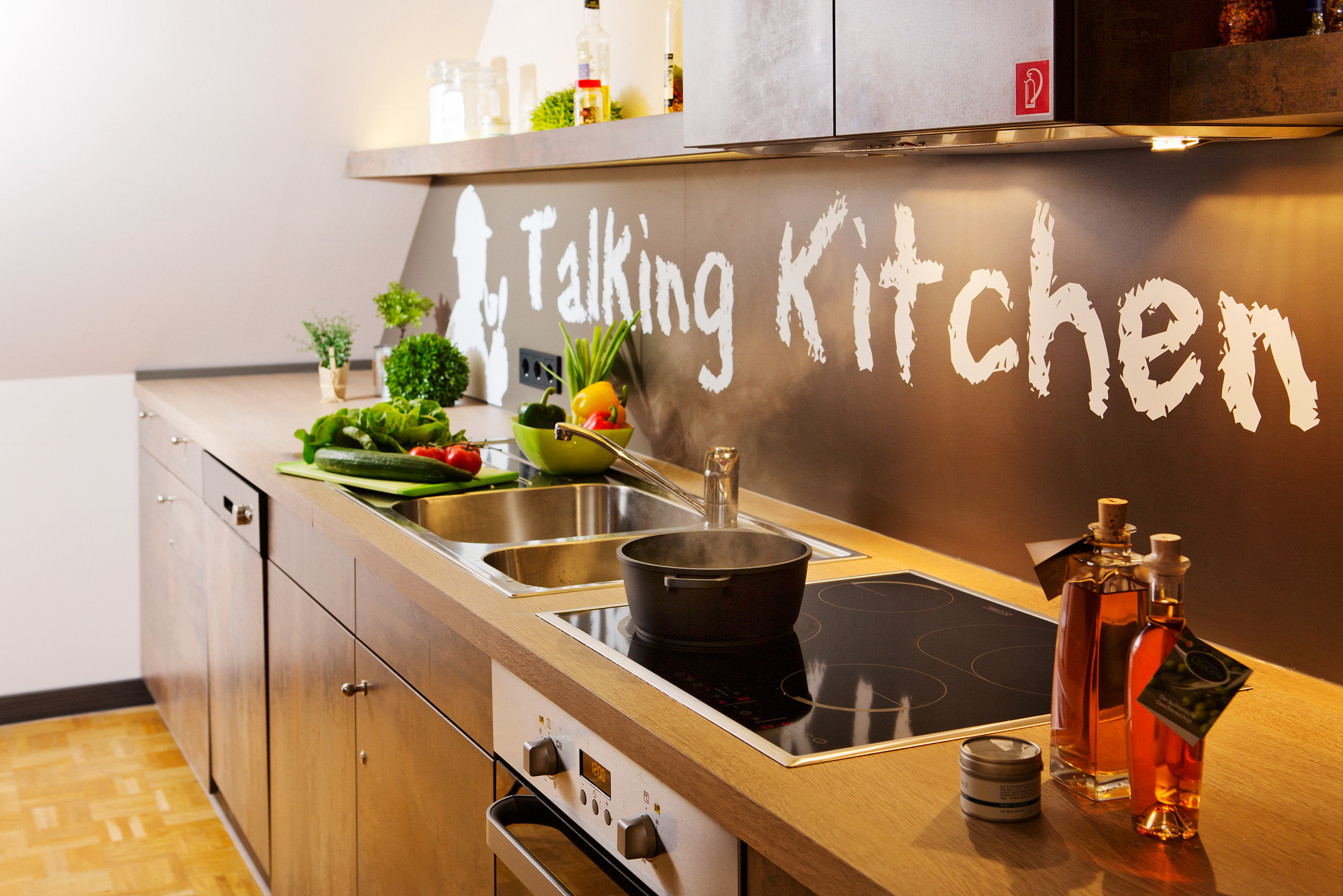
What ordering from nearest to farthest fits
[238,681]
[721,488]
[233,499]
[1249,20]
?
[1249,20] < [721,488] < [233,499] < [238,681]

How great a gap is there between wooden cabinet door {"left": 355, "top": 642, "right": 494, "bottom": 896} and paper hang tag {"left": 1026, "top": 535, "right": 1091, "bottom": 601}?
79 centimetres

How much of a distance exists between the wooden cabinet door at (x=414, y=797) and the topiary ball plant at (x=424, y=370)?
1.27m

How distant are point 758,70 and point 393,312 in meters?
2.18

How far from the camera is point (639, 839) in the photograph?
1.15 m

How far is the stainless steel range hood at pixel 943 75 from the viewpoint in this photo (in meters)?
1.03

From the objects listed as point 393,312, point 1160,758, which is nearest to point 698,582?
point 1160,758

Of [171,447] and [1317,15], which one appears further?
[171,447]

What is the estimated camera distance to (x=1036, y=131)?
44.9 inches

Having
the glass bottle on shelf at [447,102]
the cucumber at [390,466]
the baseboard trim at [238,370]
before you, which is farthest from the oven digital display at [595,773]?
the baseboard trim at [238,370]

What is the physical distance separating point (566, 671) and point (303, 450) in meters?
1.37

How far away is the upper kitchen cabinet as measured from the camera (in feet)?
4.29

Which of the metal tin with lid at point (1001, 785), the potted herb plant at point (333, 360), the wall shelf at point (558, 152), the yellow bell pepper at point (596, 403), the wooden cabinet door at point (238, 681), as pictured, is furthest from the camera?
the potted herb plant at point (333, 360)

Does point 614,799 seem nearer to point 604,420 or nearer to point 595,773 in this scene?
point 595,773

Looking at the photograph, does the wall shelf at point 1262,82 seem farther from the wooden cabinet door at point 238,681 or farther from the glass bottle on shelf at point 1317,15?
the wooden cabinet door at point 238,681
